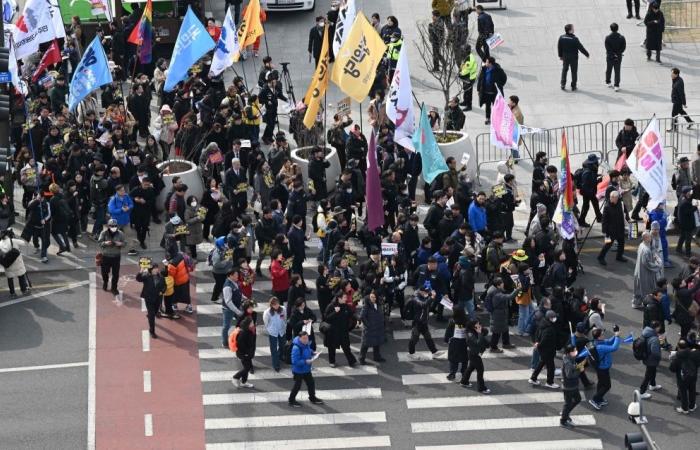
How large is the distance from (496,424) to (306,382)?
10.3 ft

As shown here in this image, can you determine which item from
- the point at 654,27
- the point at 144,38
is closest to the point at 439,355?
the point at 144,38

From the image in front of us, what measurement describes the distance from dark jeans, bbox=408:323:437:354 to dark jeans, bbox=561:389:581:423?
3162mm

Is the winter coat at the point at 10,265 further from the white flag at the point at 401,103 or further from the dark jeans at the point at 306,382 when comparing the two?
the white flag at the point at 401,103

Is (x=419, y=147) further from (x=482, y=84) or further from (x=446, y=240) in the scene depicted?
(x=482, y=84)

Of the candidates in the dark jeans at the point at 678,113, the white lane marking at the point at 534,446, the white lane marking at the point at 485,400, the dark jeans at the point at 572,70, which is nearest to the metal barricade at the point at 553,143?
the dark jeans at the point at 678,113

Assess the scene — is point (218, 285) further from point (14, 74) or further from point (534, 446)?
point (534, 446)

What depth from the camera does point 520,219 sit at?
35625 mm

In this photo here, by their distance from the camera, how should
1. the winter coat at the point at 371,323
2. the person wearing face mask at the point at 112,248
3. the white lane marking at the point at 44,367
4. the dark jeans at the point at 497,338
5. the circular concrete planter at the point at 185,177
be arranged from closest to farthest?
1. the winter coat at the point at 371,323
2. the white lane marking at the point at 44,367
3. the dark jeans at the point at 497,338
4. the person wearing face mask at the point at 112,248
5. the circular concrete planter at the point at 185,177

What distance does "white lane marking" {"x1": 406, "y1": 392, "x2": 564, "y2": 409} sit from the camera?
28.2 metres

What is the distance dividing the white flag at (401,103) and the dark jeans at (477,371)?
22.6ft

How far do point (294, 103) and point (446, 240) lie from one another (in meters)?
9.71

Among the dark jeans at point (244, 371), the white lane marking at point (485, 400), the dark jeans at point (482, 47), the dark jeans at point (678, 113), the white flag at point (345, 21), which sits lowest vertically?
the white lane marking at point (485, 400)

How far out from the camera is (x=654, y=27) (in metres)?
42.6

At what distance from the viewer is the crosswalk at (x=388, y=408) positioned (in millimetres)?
27172
